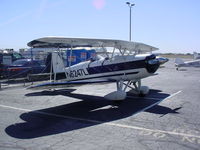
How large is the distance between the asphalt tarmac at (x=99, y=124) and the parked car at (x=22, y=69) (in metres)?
8.70

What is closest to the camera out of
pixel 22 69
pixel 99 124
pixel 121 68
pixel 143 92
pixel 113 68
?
pixel 99 124

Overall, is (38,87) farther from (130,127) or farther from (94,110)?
(130,127)

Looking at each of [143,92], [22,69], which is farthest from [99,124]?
[22,69]

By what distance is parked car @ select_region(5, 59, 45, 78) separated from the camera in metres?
16.7

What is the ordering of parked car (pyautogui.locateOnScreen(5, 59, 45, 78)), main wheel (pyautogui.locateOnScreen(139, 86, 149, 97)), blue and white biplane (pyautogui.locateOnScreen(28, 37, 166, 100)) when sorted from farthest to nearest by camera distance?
parked car (pyautogui.locateOnScreen(5, 59, 45, 78)) → main wheel (pyautogui.locateOnScreen(139, 86, 149, 97)) → blue and white biplane (pyautogui.locateOnScreen(28, 37, 166, 100))

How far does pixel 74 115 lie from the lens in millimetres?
6512

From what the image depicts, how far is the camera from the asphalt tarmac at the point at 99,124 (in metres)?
4.25

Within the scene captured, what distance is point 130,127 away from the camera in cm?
525

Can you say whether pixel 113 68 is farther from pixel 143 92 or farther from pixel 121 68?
pixel 143 92

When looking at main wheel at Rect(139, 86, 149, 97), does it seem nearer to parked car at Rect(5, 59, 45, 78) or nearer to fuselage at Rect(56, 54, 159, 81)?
fuselage at Rect(56, 54, 159, 81)

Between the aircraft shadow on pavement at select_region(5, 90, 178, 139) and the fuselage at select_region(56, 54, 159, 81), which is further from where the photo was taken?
the fuselage at select_region(56, 54, 159, 81)

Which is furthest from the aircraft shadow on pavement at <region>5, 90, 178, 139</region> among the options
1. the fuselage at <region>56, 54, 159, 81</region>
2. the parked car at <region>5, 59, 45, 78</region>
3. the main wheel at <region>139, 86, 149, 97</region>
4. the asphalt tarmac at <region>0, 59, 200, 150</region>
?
the parked car at <region>5, 59, 45, 78</region>

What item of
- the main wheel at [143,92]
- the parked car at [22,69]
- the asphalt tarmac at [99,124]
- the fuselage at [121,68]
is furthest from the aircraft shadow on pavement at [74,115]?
the parked car at [22,69]

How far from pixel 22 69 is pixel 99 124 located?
13.3m
